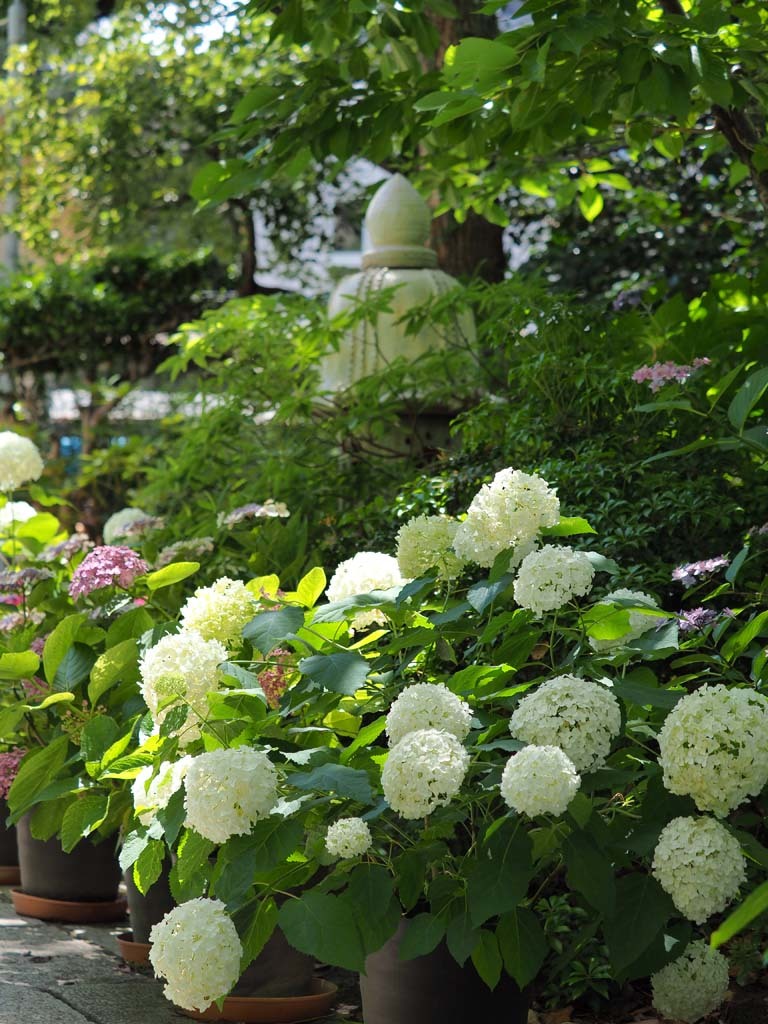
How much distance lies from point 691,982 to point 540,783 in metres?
0.63

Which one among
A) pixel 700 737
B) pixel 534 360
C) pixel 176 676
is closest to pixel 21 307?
pixel 534 360

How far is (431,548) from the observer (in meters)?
2.75

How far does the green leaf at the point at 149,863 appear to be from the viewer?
98.7 inches

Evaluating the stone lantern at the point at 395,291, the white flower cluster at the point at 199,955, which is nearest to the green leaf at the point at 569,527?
the white flower cluster at the point at 199,955

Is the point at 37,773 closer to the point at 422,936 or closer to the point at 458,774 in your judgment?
the point at 422,936

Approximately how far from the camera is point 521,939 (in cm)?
216

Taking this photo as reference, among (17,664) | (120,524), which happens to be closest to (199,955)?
(17,664)

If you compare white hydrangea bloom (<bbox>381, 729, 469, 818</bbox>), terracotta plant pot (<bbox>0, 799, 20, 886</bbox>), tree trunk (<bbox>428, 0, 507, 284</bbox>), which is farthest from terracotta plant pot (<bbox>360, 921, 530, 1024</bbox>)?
tree trunk (<bbox>428, 0, 507, 284</bbox>)

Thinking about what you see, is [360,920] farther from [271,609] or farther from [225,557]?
[225,557]

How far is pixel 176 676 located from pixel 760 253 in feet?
14.6

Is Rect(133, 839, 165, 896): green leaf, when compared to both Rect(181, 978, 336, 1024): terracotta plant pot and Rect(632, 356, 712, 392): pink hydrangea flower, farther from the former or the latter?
Rect(632, 356, 712, 392): pink hydrangea flower

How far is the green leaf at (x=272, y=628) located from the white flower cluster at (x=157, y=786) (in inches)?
10.4

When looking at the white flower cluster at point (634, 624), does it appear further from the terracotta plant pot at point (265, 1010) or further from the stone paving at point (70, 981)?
the stone paving at point (70, 981)

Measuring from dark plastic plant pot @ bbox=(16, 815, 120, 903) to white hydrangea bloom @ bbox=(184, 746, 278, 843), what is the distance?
151cm
